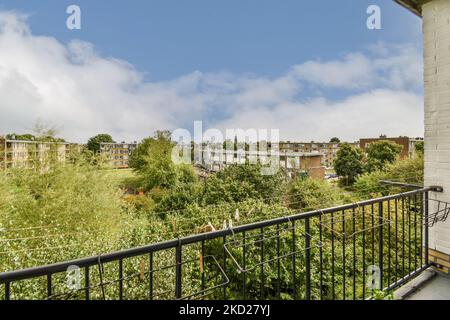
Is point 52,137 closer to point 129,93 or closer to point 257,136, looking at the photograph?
point 129,93

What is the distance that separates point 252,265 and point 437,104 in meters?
1.97

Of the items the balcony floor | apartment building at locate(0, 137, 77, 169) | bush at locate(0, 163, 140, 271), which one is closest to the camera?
the balcony floor

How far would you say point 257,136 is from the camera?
79.4 ft

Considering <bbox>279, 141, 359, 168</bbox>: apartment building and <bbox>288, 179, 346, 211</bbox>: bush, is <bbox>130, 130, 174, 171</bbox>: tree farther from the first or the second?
<bbox>279, 141, 359, 168</bbox>: apartment building

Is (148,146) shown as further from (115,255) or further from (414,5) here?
(115,255)

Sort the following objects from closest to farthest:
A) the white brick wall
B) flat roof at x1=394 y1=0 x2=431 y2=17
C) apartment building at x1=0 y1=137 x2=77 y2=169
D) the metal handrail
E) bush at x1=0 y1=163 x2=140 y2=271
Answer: the metal handrail < the white brick wall < flat roof at x1=394 y1=0 x2=431 y2=17 < bush at x1=0 y1=163 x2=140 y2=271 < apartment building at x1=0 y1=137 x2=77 y2=169

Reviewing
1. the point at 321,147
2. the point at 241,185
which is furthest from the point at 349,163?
the point at 321,147

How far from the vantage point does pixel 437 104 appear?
2172 millimetres

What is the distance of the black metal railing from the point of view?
2.86 feet

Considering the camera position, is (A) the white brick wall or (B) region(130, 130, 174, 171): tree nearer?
(A) the white brick wall

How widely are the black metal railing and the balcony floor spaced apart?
101mm

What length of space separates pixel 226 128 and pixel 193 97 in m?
3.86

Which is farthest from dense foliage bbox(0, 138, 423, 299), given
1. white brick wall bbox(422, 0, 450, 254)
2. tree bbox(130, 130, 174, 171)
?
tree bbox(130, 130, 174, 171)

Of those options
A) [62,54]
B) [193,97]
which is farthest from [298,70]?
[62,54]
